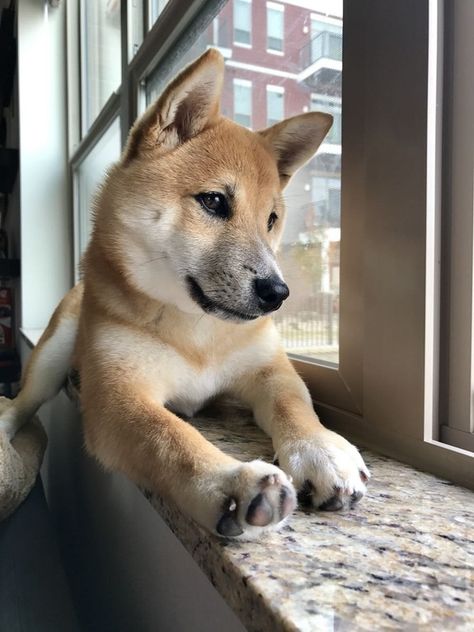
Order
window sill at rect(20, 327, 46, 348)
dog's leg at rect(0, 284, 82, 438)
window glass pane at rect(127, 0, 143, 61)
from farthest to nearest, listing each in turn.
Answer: window sill at rect(20, 327, 46, 348) → window glass pane at rect(127, 0, 143, 61) → dog's leg at rect(0, 284, 82, 438)

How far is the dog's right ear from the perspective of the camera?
73cm

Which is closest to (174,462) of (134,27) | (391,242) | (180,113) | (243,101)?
(391,242)

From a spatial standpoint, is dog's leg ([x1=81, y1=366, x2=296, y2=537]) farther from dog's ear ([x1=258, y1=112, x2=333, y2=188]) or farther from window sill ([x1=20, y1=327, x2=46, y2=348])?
window sill ([x1=20, y1=327, x2=46, y2=348])

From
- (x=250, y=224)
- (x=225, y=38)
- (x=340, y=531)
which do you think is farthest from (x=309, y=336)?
(x=225, y=38)

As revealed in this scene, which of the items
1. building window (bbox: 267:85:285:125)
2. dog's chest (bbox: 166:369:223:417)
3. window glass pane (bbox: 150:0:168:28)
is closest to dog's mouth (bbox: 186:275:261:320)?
dog's chest (bbox: 166:369:223:417)

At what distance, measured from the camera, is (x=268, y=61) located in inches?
42.9

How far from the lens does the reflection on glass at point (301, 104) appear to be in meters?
0.85

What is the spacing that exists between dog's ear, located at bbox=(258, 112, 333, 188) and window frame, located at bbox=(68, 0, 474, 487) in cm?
9

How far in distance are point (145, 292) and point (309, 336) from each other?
340 mm

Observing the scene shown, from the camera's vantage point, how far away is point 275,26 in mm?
1053

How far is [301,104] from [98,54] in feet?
5.41

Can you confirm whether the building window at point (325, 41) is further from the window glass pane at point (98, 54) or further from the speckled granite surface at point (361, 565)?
the window glass pane at point (98, 54)

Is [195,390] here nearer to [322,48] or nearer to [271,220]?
[271,220]

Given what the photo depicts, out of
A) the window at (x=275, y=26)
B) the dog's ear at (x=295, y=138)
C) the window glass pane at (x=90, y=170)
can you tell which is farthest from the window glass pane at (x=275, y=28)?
the window glass pane at (x=90, y=170)
